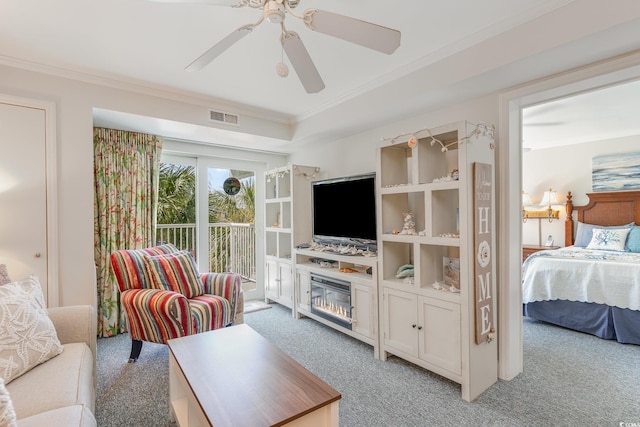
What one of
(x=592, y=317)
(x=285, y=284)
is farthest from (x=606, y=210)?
(x=285, y=284)

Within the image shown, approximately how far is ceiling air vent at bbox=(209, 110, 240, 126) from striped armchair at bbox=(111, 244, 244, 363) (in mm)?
1454

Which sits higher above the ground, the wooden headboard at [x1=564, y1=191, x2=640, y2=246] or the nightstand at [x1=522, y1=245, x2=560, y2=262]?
the wooden headboard at [x1=564, y1=191, x2=640, y2=246]

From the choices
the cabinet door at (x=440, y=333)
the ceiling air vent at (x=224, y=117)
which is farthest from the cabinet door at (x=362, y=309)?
the ceiling air vent at (x=224, y=117)

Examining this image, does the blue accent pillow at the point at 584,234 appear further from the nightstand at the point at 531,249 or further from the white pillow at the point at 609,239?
the nightstand at the point at 531,249

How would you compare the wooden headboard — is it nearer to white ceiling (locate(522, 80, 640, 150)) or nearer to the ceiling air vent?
white ceiling (locate(522, 80, 640, 150))

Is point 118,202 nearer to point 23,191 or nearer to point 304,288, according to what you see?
point 23,191

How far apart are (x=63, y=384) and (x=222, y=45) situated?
1.76 m

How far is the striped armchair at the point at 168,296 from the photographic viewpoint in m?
2.44

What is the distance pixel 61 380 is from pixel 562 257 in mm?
4602

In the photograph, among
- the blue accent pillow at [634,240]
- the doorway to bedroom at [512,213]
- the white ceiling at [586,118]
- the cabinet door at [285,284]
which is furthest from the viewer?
the blue accent pillow at [634,240]

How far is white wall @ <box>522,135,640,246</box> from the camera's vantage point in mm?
4918

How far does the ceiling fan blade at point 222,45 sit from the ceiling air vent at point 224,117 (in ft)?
5.62

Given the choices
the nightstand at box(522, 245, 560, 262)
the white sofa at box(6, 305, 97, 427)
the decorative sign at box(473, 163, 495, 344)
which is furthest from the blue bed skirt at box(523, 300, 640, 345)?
the white sofa at box(6, 305, 97, 427)

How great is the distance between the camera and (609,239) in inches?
172
